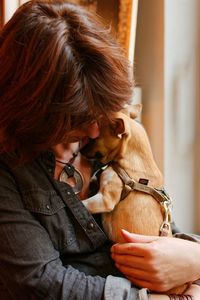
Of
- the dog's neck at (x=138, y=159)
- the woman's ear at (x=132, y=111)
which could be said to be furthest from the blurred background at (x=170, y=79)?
the dog's neck at (x=138, y=159)

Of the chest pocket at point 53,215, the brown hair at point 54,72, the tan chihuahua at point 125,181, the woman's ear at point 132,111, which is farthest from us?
the woman's ear at point 132,111

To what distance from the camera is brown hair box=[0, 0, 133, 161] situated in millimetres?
858

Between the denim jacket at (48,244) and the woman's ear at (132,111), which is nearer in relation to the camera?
the denim jacket at (48,244)

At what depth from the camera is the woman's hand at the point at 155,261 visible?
3.16 ft

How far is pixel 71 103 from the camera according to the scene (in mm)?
885

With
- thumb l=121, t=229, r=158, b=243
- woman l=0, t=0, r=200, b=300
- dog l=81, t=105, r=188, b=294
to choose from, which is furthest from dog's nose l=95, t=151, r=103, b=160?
thumb l=121, t=229, r=158, b=243

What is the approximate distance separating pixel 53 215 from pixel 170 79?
3.00 feet

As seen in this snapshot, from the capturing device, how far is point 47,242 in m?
0.94

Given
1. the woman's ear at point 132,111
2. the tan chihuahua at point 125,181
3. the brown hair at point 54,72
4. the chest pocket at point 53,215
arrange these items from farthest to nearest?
the woman's ear at point 132,111, the tan chihuahua at point 125,181, the chest pocket at point 53,215, the brown hair at point 54,72

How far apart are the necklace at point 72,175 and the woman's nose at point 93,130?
0.09m

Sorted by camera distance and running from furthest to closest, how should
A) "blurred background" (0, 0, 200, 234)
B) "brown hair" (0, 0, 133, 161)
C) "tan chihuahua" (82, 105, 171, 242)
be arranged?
"blurred background" (0, 0, 200, 234)
"tan chihuahua" (82, 105, 171, 242)
"brown hair" (0, 0, 133, 161)

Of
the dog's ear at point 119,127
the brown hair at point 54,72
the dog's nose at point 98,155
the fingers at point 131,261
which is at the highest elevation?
the brown hair at point 54,72

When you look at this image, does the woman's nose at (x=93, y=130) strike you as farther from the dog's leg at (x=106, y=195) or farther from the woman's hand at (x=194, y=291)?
the woman's hand at (x=194, y=291)

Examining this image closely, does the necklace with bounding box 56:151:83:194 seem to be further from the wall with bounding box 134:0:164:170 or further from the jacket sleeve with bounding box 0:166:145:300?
the wall with bounding box 134:0:164:170
